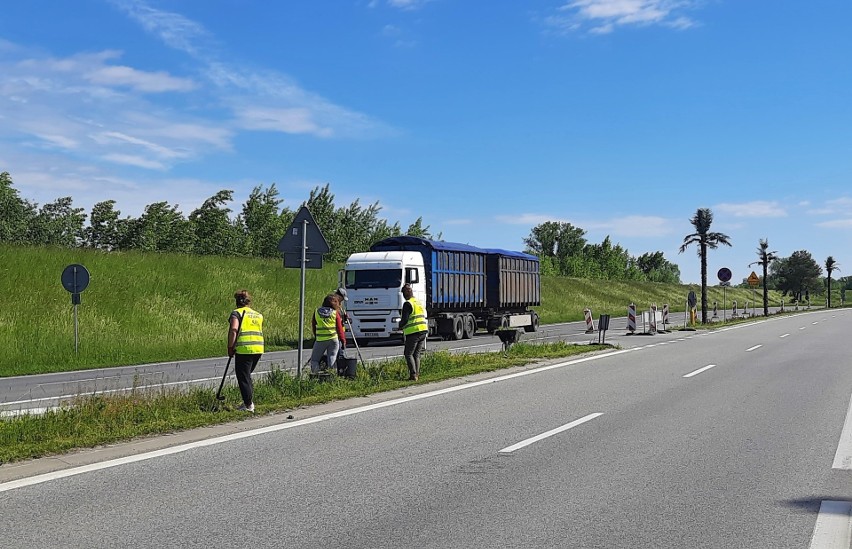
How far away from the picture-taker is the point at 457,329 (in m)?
30.6

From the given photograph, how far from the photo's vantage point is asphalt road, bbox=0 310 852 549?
534 centimetres

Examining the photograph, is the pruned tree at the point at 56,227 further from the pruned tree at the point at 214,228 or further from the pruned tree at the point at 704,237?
the pruned tree at the point at 704,237

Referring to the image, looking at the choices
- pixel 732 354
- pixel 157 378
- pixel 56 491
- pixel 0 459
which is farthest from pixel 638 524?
pixel 732 354

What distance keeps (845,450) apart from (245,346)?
273 inches

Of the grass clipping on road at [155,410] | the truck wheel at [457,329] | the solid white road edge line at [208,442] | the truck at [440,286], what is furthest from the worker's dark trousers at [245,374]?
the truck wheel at [457,329]

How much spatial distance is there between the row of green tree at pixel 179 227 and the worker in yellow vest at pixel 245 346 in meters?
35.2

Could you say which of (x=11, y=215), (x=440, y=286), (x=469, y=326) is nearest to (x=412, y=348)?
(x=440, y=286)

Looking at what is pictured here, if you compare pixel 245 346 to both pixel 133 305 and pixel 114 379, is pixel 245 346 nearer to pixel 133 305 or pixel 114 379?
pixel 114 379

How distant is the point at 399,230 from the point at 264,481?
242ft

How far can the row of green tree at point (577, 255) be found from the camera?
112562 mm

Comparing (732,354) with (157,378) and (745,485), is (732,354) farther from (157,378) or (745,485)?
(745,485)

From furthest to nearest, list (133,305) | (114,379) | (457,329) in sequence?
(133,305)
(457,329)
(114,379)

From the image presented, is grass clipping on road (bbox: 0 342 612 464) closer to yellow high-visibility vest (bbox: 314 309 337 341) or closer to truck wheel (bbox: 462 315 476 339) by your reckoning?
yellow high-visibility vest (bbox: 314 309 337 341)

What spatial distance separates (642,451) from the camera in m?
8.30
